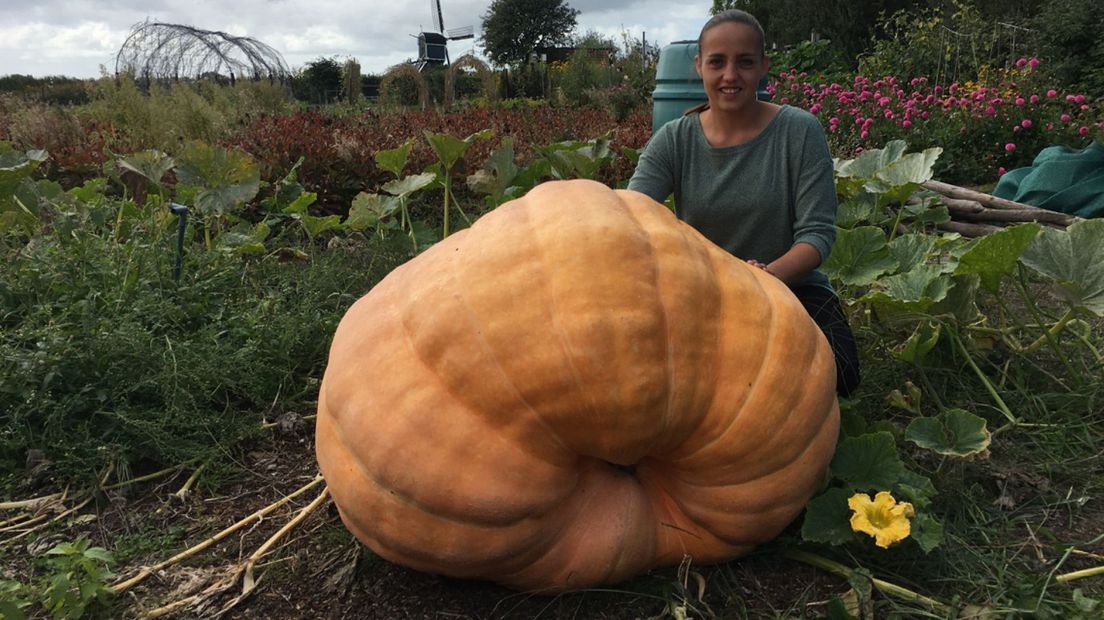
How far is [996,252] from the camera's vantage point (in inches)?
76.5

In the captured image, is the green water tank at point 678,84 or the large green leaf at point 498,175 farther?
the green water tank at point 678,84

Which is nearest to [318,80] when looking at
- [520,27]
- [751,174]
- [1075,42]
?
[520,27]

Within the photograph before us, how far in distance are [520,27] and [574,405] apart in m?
36.5

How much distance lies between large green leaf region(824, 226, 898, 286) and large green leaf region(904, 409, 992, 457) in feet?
2.26

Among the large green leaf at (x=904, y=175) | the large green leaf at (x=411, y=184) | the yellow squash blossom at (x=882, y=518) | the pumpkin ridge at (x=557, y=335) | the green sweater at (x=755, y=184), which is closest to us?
the pumpkin ridge at (x=557, y=335)

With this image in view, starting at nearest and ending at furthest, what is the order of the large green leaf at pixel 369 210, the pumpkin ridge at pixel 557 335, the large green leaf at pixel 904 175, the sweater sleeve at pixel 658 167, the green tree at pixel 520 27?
the pumpkin ridge at pixel 557 335
the sweater sleeve at pixel 658 167
the large green leaf at pixel 904 175
the large green leaf at pixel 369 210
the green tree at pixel 520 27

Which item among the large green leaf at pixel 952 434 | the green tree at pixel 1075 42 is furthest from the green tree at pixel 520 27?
the large green leaf at pixel 952 434

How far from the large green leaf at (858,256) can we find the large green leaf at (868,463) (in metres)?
0.83

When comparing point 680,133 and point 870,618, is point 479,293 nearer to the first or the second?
point 870,618

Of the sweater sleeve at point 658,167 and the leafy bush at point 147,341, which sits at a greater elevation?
the sweater sleeve at point 658,167

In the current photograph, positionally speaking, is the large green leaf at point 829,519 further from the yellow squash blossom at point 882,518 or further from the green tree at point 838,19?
the green tree at point 838,19

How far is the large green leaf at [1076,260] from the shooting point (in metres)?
1.97

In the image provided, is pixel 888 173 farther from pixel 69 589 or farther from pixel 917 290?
pixel 69 589

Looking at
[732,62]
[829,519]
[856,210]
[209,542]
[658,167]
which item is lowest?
[209,542]
